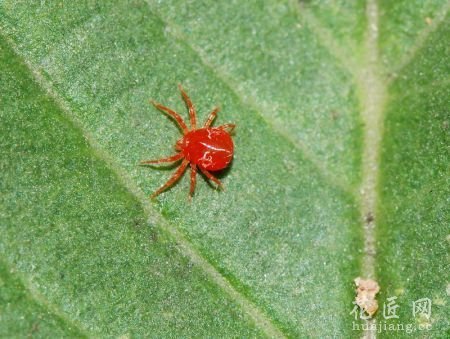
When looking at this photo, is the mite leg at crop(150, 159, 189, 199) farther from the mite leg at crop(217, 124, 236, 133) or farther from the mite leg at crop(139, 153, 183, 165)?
the mite leg at crop(217, 124, 236, 133)

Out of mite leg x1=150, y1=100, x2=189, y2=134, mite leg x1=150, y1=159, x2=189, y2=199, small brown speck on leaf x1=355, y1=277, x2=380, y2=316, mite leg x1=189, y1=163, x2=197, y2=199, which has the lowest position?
small brown speck on leaf x1=355, y1=277, x2=380, y2=316

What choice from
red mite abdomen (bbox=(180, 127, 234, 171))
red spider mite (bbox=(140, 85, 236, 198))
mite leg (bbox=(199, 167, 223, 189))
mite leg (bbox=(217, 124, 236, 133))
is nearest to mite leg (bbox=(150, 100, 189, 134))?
red spider mite (bbox=(140, 85, 236, 198))

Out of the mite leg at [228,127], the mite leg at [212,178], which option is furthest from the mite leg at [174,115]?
the mite leg at [212,178]

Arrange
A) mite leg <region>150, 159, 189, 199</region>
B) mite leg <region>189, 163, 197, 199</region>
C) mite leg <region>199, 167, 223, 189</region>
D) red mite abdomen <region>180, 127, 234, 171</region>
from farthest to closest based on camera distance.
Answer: red mite abdomen <region>180, 127, 234, 171</region>
mite leg <region>199, 167, 223, 189</region>
mite leg <region>189, 163, 197, 199</region>
mite leg <region>150, 159, 189, 199</region>

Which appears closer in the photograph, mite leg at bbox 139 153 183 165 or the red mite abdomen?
mite leg at bbox 139 153 183 165

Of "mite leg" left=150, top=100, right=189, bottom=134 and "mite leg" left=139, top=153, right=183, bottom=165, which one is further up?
"mite leg" left=150, top=100, right=189, bottom=134

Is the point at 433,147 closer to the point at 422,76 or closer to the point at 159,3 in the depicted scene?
the point at 422,76

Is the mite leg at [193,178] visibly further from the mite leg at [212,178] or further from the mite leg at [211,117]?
the mite leg at [211,117]
